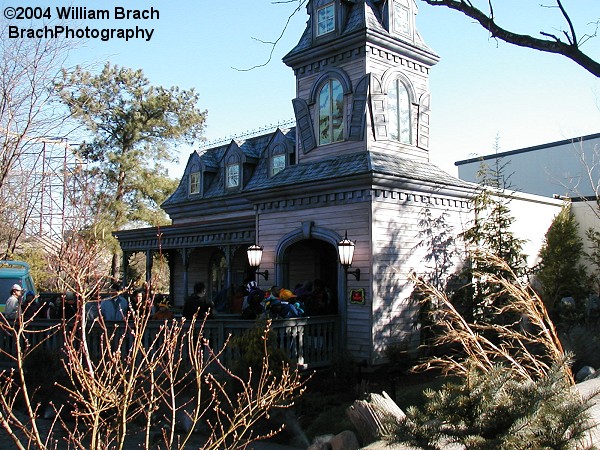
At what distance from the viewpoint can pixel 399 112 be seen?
48.2ft

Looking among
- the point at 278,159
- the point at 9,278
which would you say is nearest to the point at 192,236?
the point at 278,159

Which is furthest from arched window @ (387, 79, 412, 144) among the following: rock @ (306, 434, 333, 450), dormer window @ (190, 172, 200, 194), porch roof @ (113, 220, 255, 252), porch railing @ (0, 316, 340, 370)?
dormer window @ (190, 172, 200, 194)

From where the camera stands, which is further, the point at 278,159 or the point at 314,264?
the point at 278,159

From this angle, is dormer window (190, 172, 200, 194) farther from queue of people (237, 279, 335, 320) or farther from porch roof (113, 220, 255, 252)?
queue of people (237, 279, 335, 320)

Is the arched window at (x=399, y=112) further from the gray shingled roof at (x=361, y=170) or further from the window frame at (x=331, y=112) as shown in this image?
the window frame at (x=331, y=112)

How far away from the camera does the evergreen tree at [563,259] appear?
17.1m

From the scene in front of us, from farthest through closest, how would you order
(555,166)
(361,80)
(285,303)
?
(555,166), (361,80), (285,303)

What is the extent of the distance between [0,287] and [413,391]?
522 inches

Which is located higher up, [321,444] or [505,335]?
[505,335]

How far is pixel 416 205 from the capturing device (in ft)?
44.4

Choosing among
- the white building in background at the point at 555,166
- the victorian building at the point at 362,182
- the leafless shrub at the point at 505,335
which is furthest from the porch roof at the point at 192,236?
the white building in background at the point at 555,166

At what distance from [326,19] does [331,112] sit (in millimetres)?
2493


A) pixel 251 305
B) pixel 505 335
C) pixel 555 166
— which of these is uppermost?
pixel 555 166

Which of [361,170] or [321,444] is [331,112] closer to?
[361,170]
